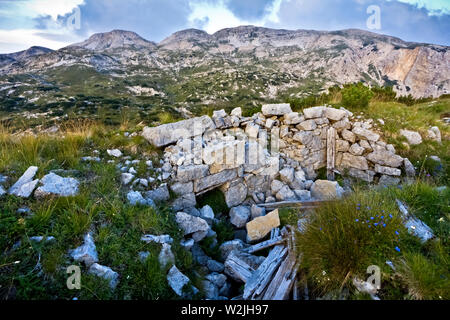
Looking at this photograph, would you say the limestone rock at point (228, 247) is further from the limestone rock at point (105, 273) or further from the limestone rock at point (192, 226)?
the limestone rock at point (105, 273)

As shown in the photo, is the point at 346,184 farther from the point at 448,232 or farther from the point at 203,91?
the point at 203,91

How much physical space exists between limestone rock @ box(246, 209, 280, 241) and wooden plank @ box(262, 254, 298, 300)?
4.82 ft

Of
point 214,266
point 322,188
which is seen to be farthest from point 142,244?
point 322,188

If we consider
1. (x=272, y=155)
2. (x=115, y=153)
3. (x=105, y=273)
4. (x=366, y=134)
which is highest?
(x=366, y=134)

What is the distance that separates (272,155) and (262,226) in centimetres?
345

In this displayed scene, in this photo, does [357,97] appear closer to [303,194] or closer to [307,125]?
[307,125]

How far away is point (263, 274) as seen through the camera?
3.30m

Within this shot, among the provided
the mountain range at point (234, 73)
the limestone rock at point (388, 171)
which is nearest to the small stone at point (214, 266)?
the limestone rock at point (388, 171)

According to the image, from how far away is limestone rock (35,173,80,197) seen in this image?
3.29 meters

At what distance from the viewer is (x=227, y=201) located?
6289 mm

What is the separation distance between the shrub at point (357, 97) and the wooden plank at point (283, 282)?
9006 millimetres

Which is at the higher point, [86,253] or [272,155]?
[272,155]

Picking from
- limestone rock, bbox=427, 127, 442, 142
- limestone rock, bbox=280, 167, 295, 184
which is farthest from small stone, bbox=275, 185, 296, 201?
limestone rock, bbox=427, 127, 442, 142

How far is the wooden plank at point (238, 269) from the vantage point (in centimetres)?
356
